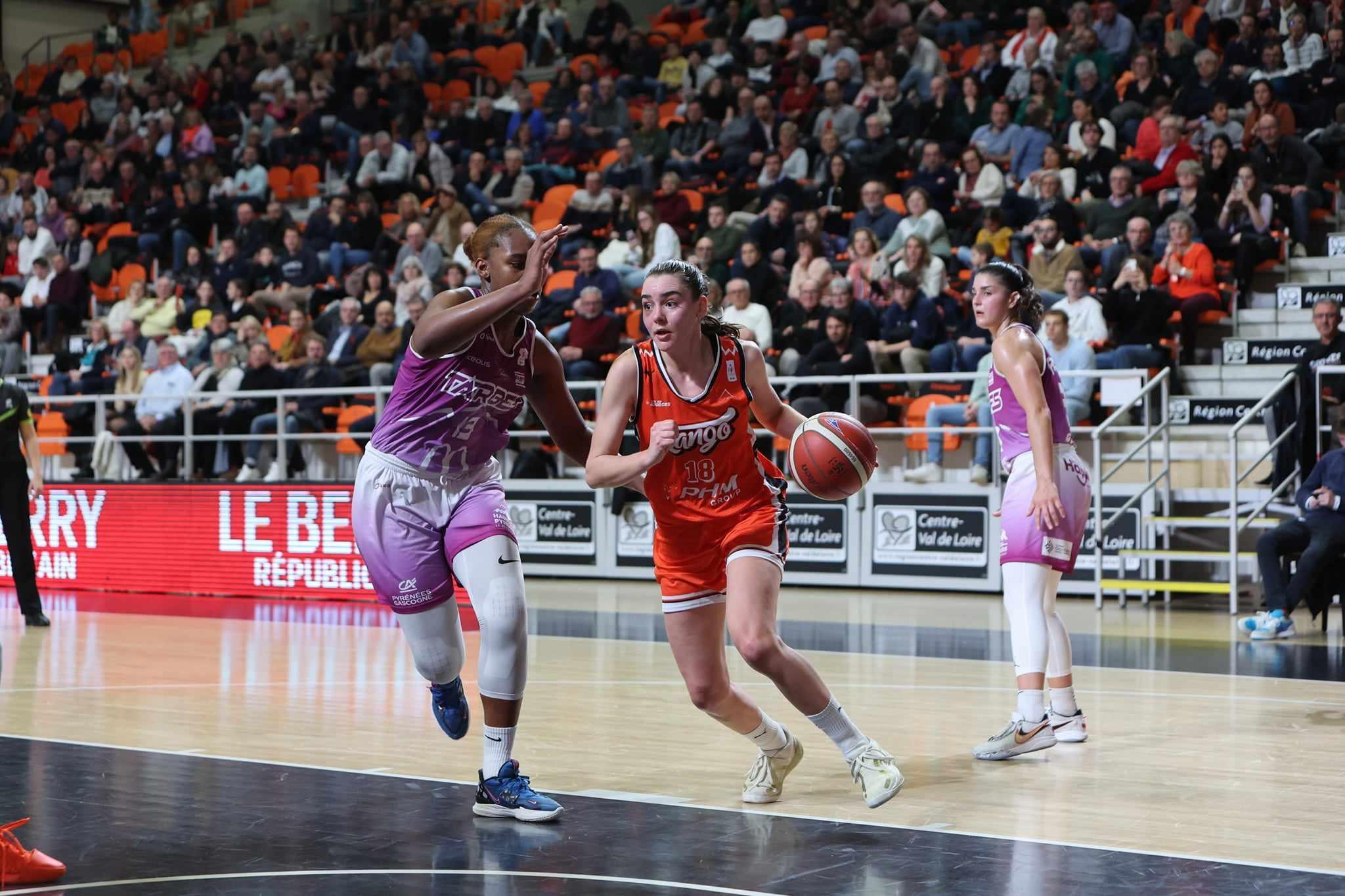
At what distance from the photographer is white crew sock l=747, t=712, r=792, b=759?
506 centimetres

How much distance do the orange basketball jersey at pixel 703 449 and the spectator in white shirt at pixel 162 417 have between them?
38.9 ft

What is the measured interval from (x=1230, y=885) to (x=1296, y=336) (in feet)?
32.8

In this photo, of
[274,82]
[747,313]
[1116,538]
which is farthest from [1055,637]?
[274,82]

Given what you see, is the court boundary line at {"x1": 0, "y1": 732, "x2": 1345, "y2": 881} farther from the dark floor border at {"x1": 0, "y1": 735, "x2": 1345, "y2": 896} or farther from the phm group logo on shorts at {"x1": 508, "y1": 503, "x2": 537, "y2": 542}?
the phm group logo on shorts at {"x1": 508, "y1": 503, "x2": 537, "y2": 542}

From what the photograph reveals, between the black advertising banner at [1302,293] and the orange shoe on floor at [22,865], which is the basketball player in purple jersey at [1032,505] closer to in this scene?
the orange shoe on floor at [22,865]

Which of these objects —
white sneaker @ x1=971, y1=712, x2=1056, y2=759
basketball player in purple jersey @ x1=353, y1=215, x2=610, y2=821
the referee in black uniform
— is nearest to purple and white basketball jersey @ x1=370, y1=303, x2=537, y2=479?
basketball player in purple jersey @ x1=353, y1=215, x2=610, y2=821

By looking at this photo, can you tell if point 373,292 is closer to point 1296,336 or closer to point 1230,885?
point 1296,336

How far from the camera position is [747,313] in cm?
1398

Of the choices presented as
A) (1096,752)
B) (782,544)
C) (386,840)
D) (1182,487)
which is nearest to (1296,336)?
(1182,487)

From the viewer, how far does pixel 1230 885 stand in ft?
13.0

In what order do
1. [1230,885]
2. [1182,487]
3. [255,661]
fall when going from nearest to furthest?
1. [1230,885]
2. [255,661]
3. [1182,487]

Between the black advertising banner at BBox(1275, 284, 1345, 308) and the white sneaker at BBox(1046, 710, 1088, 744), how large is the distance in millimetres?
8017

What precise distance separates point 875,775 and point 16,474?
7708 millimetres

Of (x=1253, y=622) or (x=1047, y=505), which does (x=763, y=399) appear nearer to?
(x=1047, y=505)
